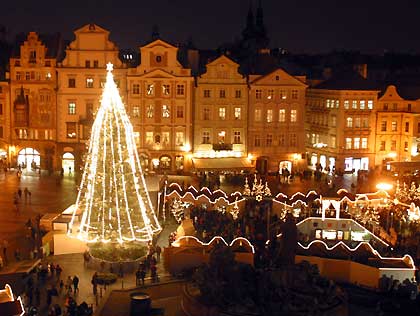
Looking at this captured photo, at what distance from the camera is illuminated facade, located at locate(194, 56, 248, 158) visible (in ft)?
159

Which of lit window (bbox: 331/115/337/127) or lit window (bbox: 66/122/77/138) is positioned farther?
lit window (bbox: 331/115/337/127)

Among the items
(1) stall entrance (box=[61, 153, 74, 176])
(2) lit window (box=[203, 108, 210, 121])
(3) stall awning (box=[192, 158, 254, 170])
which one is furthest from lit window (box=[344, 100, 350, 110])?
(1) stall entrance (box=[61, 153, 74, 176])

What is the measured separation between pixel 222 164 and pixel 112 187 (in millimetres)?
19738

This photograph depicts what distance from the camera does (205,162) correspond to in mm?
47594

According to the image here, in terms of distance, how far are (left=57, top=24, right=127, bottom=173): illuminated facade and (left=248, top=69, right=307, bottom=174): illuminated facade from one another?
876 centimetres

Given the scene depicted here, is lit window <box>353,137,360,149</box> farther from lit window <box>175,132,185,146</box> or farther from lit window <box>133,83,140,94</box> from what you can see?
lit window <box>133,83,140,94</box>

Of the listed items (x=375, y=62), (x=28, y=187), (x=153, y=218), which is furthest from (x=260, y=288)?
(x=375, y=62)

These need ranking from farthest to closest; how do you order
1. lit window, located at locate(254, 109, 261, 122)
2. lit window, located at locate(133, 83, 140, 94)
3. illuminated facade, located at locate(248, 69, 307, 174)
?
lit window, located at locate(254, 109, 261, 122) < illuminated facade, located at locate(248, 69, 307, 174) < lit window, located at locate(133, 83, 140, 94)

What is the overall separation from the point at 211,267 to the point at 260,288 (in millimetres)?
1595

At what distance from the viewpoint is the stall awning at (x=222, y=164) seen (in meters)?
46.6

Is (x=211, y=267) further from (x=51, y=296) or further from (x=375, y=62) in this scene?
(x=375, y=62)

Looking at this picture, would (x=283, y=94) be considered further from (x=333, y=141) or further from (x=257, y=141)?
(x=333, y=141)

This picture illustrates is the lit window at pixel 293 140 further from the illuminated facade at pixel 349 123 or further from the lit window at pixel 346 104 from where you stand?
the lit window at pixel 346 104

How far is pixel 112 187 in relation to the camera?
27984 millimetres
